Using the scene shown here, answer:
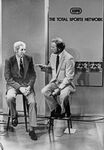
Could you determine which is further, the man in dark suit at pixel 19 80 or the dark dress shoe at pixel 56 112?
the dark dress shoe at pixel 56 112

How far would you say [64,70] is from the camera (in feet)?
19.5

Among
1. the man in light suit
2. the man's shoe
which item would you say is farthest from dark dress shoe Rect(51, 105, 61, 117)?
the man's shoe

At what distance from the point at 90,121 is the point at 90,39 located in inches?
59.3

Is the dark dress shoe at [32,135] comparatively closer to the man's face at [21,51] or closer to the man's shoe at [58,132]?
the man's shoe at [58,132]

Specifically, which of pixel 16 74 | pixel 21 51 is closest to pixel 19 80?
pixel 16 74

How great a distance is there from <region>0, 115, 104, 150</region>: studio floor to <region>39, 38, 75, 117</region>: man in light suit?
0.40 m

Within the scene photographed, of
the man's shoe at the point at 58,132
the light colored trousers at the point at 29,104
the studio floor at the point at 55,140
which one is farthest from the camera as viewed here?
the man's shoe at the point at 58,132

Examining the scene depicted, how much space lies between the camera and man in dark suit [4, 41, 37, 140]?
18.6ft

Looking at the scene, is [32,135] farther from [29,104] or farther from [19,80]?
[19,80]

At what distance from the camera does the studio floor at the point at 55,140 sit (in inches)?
202

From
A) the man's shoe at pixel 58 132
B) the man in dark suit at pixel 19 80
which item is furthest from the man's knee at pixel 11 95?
the man's shoe at pixel 58 132

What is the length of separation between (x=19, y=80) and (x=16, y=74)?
0.12 meters

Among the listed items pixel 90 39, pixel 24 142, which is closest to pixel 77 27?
pixel 90 39

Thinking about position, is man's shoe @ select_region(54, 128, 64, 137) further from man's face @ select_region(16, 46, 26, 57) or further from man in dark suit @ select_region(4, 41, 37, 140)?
man's face @ select_region(16, 46, 26, 57)
